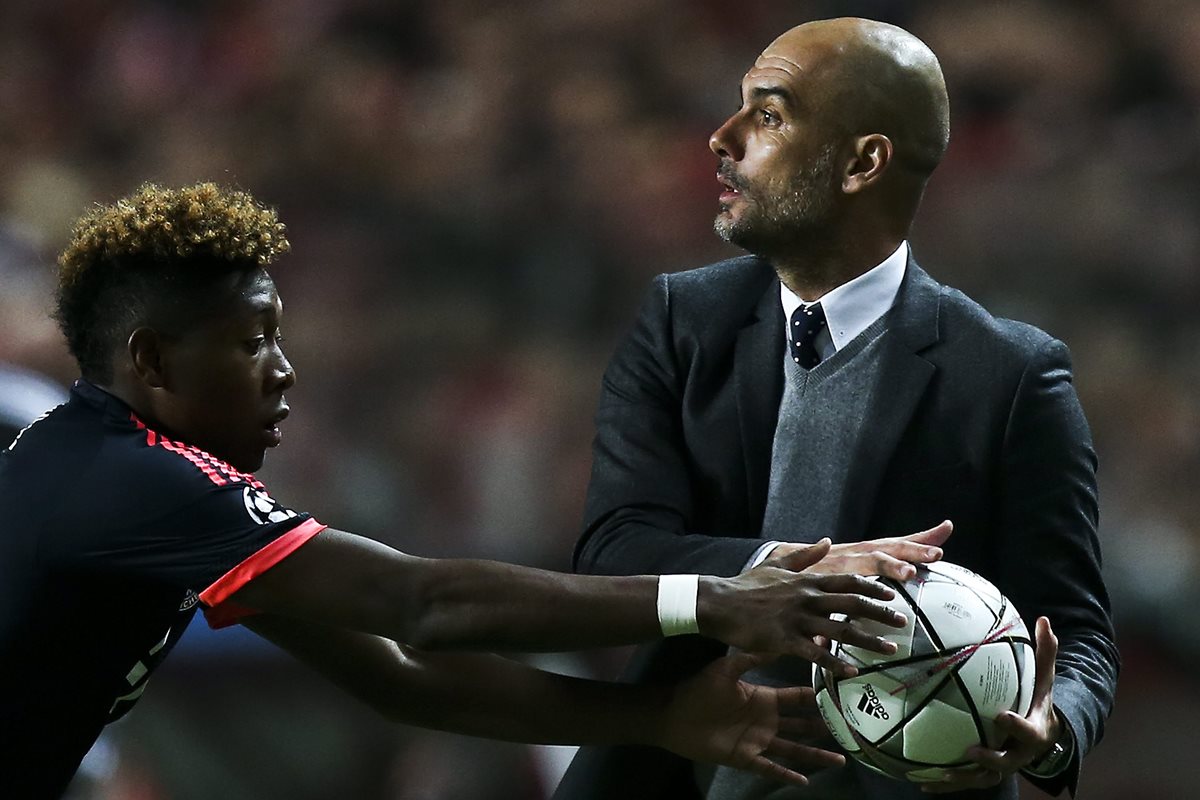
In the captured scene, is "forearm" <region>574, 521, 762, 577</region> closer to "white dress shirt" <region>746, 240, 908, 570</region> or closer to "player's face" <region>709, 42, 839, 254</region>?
"white dress shirt" <region>746, 240, 908, 570</region>

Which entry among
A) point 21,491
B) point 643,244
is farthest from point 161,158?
point 21,491

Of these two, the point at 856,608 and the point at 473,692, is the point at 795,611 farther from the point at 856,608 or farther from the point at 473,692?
the point at 473,692

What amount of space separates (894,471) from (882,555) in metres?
0.39

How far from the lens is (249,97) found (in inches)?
268

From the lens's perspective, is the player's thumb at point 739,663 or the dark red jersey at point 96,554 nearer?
the dark red jersey at point 96,554

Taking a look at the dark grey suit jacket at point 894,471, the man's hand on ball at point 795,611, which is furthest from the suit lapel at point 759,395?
the man's hand on ball at point 795,611

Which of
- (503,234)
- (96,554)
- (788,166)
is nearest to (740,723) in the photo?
(788,166)

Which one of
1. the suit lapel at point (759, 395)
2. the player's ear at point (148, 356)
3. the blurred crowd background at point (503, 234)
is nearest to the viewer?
the player's ear at point (148, 356)

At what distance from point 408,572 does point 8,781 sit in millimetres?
710

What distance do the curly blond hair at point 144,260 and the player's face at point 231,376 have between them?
0.16 feet

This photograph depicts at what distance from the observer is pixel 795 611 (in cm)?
242

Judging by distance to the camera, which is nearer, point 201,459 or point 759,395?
point 201,459

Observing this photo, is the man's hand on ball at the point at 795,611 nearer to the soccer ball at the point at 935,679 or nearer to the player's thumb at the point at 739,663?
the soccer ball at the point at 935,679

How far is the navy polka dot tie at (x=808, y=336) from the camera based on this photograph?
2.98 m
